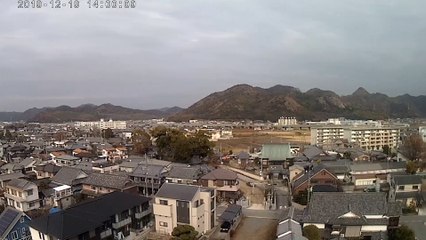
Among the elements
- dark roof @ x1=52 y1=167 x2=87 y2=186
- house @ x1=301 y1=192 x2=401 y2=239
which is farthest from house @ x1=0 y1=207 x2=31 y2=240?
house @ x1=301 y1=192 x2=401 y2=239

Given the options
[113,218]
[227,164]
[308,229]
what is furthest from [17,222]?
[227,164]

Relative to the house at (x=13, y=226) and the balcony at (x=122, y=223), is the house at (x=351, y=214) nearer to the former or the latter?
the balcony at (x=122, y=223)

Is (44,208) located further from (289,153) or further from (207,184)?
(289,153)

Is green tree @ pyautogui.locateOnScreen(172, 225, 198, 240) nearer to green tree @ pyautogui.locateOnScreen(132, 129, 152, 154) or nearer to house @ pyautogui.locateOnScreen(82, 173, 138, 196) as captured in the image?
house @ pyautogui.locateOnScreen(82, 173, 138, 196)

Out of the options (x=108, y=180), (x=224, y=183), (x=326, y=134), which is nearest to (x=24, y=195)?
(x=108, y=180)

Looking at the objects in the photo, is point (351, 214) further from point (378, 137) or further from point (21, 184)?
point (378, 137)
